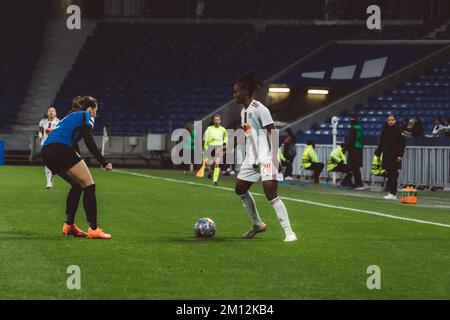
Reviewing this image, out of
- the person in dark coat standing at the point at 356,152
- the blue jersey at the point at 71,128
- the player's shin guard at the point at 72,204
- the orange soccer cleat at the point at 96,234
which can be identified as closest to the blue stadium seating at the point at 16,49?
the person in dark coat standing at the point at 356,152

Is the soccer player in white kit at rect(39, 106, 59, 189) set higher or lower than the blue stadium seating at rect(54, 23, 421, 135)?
lower

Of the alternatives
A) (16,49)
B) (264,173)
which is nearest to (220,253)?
(264,173)

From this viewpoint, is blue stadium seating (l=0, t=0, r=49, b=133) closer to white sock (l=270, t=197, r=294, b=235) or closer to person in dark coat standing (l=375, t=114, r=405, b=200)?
person in dark coat standing (l=375, t=114, r=405, b=200)

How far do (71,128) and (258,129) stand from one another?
2572 mm

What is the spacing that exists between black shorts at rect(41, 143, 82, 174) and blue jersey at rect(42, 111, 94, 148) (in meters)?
0.08

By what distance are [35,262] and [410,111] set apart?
31673 millimetres

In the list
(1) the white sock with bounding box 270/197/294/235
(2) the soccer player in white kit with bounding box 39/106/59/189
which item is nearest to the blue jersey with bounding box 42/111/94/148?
(1) the white sock with bounding box 270/197/294/235

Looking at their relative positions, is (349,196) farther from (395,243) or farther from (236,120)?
(236,120)

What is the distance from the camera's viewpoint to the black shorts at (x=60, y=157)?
14.9m

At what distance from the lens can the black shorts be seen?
14930 mm

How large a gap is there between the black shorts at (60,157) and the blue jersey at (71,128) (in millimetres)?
80

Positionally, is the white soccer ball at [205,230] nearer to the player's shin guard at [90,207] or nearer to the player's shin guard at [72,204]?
the player's shin guard at [90,207]

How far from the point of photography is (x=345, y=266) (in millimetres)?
12039
